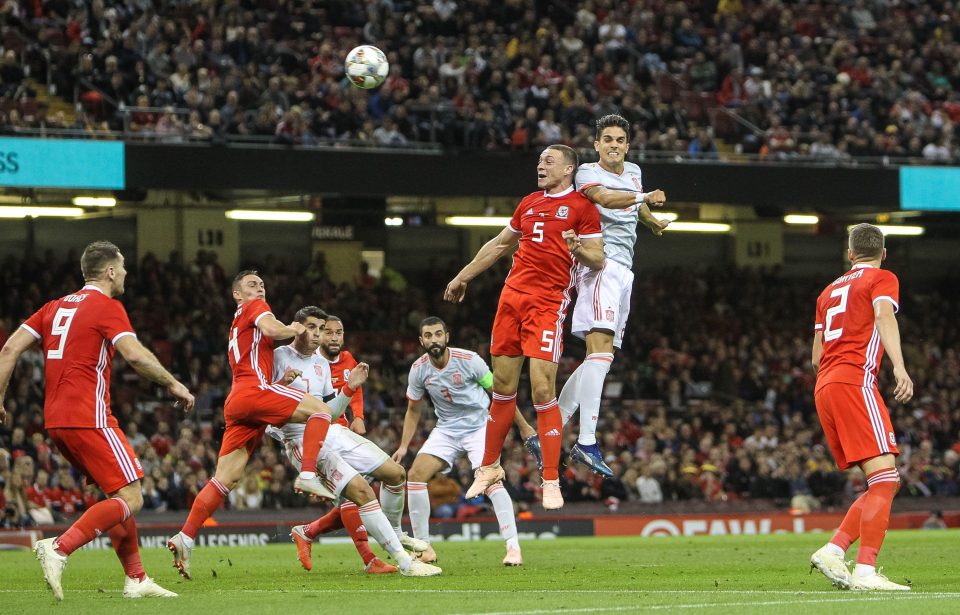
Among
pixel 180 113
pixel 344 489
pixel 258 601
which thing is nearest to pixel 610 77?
pixel 180 113

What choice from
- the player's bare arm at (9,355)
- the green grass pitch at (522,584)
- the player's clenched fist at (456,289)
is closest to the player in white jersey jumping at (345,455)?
the green grass pitch at (522,584)

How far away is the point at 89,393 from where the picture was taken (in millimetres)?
10039

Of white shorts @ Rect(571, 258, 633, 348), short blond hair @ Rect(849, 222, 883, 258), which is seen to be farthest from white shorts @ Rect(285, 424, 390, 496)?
short blond hair @ Rect(849, 222, 883, 258)

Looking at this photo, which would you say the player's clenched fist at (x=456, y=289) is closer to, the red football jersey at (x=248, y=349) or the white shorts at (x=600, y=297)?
the white shorts at (x=600, y=297)

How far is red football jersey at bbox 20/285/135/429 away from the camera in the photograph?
9.99 m

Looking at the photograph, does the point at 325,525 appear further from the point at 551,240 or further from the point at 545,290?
the point at 551,240

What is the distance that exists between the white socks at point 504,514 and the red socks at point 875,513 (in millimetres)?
5110

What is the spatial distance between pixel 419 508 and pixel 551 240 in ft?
14.9

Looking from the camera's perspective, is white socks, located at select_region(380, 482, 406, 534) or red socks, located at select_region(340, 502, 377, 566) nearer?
red socks, located at select_region(340, 502, 377, 566)

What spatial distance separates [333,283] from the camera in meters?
31.8

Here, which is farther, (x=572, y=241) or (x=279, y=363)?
(x=279, y=363)

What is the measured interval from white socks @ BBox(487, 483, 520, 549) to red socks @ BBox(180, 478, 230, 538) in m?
2.93

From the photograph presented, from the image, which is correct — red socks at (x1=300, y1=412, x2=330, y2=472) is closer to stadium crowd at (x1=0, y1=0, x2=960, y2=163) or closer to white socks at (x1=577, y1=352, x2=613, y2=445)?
white socks at (x1=577, y1=352, x2=613, y2=445)

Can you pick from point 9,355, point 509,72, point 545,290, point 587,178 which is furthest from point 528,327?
point 509,72
